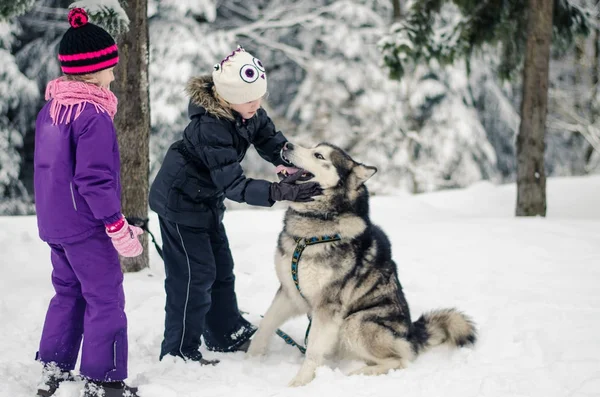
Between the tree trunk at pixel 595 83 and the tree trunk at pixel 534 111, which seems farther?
the tree trunk at pixel 595 83

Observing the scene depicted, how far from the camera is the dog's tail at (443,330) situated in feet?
11.8

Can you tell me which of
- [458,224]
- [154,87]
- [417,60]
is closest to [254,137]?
[458,224]

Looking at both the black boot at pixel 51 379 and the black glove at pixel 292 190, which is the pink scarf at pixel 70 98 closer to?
the black glove at pixel 292 190

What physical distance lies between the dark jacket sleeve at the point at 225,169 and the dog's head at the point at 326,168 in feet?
1.15

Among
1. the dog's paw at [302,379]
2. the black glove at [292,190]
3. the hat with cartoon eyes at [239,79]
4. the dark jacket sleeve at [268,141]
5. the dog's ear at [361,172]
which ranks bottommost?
the dog's paw at [302,379]

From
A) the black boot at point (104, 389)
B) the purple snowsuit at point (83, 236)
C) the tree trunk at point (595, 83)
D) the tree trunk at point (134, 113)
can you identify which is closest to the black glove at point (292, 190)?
the purple snowsuit at point (83, 236)

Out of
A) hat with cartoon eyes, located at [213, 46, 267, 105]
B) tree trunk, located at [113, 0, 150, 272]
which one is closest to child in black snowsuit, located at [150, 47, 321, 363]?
hat with cartoon eyes, located at [213, 46, 267, 105]

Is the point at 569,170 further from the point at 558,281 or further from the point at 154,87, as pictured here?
the point at 558,281

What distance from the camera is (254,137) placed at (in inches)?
144

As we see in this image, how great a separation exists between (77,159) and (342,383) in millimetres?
1868

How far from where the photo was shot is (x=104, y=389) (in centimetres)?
276

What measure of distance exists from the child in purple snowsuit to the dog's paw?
919mm

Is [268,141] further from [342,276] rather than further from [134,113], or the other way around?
[134,113]

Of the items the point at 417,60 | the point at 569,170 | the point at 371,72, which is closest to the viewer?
the point at 417,60
